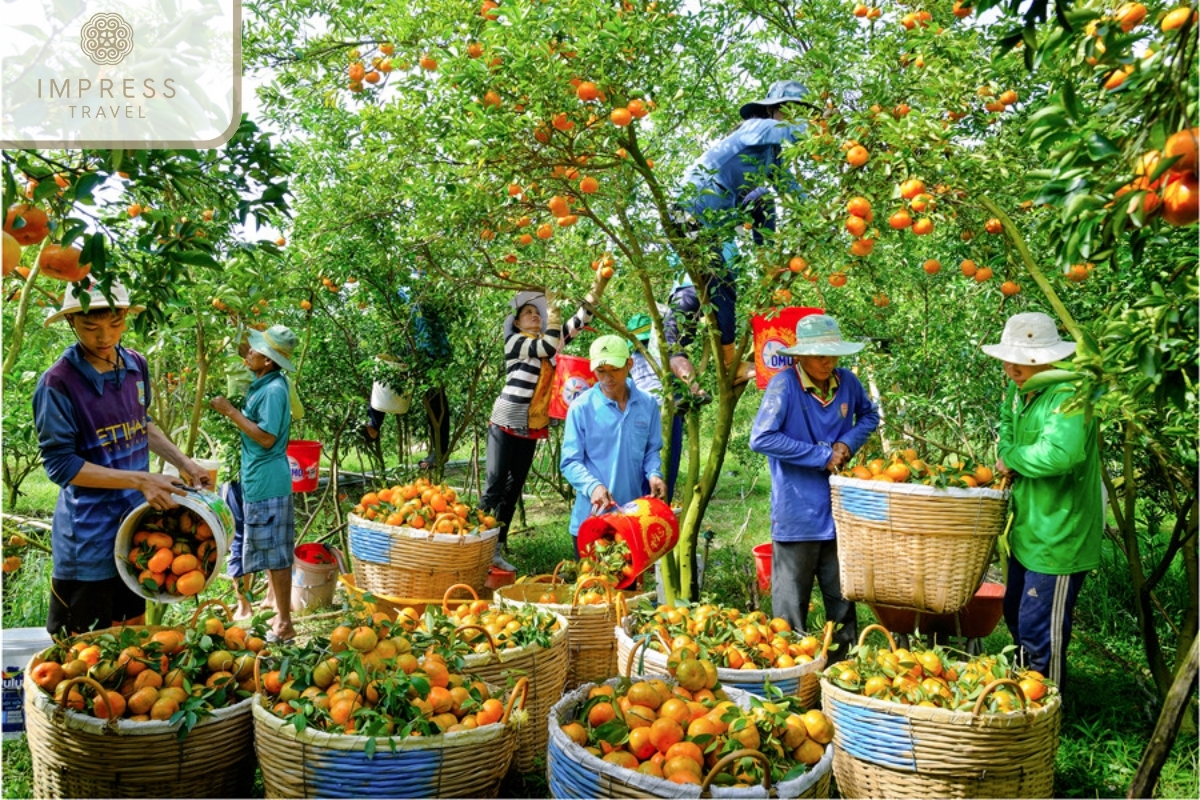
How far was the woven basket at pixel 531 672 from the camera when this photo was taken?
311 cm

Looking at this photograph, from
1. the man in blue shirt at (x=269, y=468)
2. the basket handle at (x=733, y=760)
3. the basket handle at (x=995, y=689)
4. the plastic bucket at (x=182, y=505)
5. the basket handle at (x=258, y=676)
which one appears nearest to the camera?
the basket handle at (x=733, y=760)

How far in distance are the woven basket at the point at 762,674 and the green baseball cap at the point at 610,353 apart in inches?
58.2

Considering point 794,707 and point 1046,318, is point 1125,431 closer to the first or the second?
point 1046,318

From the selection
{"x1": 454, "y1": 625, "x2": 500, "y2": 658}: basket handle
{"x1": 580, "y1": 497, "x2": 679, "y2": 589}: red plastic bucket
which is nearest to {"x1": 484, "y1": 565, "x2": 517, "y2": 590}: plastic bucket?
{"x1": 580, "y1": 497, "x2": 679, "y2": 589}: red plastic bucket

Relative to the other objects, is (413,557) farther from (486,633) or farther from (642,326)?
(642,326)

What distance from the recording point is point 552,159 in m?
4.16

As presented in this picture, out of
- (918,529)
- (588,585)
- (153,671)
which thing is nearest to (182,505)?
(153,671)

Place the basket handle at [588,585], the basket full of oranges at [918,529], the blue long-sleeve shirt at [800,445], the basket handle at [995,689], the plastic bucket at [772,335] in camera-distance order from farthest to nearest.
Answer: the plastic bucket at [772,335] < the blue long-sleeve shirt at [800,445] < the basket handle at [588,585] < the basket full of oranges at [918,529] < the basket handle at [995,689]

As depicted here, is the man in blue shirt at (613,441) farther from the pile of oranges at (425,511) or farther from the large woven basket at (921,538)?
the large woven basket at (921,538)

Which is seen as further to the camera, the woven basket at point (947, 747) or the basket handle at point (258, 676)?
the woven basket at point (947, 747)

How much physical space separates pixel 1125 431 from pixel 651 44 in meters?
2.57

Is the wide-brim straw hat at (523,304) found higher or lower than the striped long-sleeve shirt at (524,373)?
higher

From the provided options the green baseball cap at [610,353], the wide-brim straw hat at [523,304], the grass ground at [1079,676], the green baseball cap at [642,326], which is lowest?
the grass ground at [1079,676]

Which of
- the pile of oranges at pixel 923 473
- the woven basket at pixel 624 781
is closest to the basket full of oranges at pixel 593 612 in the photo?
the pile of oranges at pixel 923 473
